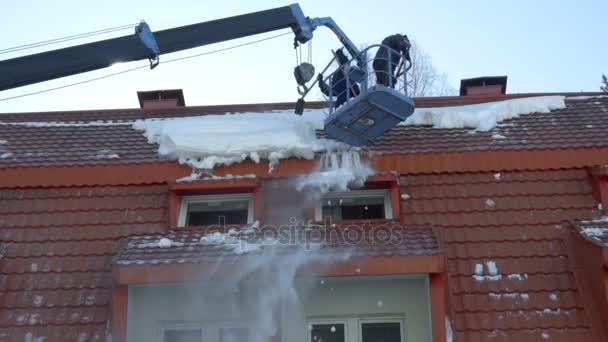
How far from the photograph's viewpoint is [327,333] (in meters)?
6.41

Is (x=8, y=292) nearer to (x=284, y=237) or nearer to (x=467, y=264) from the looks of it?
(x=284, y=237)

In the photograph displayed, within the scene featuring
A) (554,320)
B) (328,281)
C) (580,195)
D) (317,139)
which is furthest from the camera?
(317,139)

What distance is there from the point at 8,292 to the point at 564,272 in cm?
599

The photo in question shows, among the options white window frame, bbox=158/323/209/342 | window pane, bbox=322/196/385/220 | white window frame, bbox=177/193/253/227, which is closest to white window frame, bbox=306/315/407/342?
white window frame, bbox=158/323/209/342

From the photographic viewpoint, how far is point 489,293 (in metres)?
6.23

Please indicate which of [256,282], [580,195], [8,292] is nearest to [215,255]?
[256,282]

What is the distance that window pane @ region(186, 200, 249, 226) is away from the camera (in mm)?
7441

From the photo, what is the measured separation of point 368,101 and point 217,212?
7.74 ft

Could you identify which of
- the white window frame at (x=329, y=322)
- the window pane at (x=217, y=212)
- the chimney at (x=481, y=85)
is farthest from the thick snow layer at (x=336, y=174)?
the chimney at (x=481, y=85)

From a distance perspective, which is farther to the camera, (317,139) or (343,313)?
(317,139)

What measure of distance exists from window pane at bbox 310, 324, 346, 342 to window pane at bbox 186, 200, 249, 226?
1684 mm

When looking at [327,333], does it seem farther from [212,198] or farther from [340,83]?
[340,83]

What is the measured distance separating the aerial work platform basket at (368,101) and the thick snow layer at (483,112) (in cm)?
66

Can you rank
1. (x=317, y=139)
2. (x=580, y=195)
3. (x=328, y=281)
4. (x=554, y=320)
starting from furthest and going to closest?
1. (x=317, y=139)
2. (x=580, y=195)
3. (x=328, y=281)
4. (x=554, y=320)
